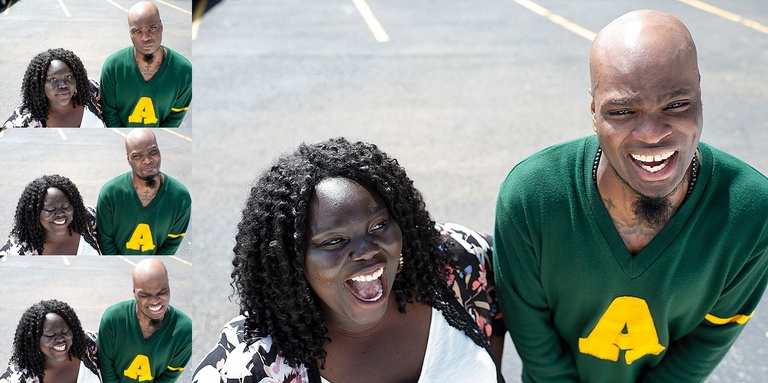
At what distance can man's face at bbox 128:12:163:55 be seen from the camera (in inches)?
86.1

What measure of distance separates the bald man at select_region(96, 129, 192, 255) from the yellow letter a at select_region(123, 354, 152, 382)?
28 centimetres

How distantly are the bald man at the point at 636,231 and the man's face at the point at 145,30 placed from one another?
1.08 meters

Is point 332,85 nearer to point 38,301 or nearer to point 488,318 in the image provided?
point 488,318

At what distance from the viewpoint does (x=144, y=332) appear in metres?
2.33

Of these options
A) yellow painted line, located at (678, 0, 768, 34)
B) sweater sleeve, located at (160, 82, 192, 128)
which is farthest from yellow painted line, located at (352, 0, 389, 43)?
sweater sleeve, located at (160, 82, 192, 128)

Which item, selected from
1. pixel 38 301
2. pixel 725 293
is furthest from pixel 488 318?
pixel 38 301

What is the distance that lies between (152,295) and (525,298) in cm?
112

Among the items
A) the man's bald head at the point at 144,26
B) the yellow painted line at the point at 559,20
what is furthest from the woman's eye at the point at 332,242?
the yellow painted line at the point at 559,20

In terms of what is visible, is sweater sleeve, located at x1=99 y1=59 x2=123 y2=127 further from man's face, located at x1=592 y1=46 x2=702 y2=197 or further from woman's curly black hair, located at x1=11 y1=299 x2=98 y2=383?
man's face, located at x1=592 y1=46 x2=702 y2=197

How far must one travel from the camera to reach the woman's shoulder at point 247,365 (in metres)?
2.28

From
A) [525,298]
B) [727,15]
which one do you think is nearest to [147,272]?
[525,298]

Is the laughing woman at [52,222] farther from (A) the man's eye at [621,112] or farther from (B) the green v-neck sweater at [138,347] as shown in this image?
(A) the man's eye at [621,112]

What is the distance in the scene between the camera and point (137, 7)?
218cm

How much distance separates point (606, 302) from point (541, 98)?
3740 mm
